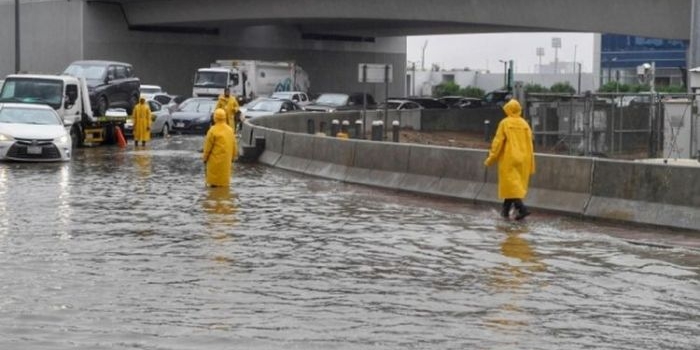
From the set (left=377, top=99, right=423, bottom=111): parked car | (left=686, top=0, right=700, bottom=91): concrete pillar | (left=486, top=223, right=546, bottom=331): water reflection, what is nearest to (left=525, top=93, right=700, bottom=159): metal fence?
(left=686, top=0, right=700, bottom=91): concrete pillar

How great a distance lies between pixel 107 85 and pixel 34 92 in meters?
6.34

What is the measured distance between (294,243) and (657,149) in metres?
18.4

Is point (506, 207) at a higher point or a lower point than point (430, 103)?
lower

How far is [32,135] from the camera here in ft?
96.4

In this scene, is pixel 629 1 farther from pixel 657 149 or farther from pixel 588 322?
pixel 588 322

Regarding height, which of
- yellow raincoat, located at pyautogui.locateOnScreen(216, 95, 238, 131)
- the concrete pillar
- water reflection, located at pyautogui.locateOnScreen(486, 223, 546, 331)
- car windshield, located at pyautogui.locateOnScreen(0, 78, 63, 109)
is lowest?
water reflection, located at pyautogui.locateOnScreen(486, 223, 546, 331)

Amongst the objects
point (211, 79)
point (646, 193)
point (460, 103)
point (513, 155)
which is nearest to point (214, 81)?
point (211, 79)

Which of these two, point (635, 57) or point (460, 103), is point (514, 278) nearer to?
point (460, 103)

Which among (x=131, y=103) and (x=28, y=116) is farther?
(x=131, y=103)

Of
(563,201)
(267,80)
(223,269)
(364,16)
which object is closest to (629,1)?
(364,16)

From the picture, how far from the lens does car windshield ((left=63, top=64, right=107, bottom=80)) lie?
142 ft

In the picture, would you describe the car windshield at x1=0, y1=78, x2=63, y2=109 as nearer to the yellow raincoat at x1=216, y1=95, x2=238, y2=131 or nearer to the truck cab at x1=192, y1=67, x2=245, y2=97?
the yellow raincoat at x1=216, y1=95, x2=238, y2=131

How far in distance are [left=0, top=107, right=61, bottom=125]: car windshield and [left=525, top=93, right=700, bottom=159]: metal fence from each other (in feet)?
38.1

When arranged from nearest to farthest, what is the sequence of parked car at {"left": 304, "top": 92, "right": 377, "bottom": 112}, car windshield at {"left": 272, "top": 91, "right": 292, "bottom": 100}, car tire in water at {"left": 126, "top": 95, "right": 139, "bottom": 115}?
car tire in water at {"left": 126, "top": 95, "right": 139, "bottom": 115}
parked car at {"left": 304, "top": 92, "right": 377, "bottom": 112}
car windshield at {"left": 272, "top": 91, "right": 292, "bottom": 100}
